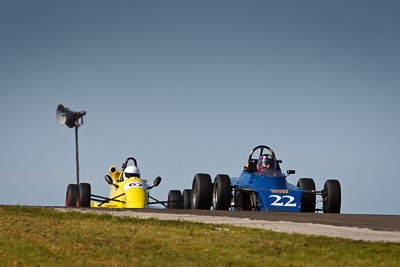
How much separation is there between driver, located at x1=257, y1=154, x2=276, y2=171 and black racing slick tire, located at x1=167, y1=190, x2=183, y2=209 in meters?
4.95

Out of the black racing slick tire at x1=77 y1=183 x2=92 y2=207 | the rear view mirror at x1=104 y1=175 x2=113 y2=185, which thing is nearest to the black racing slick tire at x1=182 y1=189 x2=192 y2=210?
the rear view mirror at x1=104 y1=175 x2=113 y2=185

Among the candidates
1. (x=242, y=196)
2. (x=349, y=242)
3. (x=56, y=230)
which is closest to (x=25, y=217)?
(x=56, y=230)

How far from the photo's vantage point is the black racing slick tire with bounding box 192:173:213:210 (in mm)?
21422

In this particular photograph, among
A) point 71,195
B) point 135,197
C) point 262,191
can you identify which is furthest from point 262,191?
point 71,195

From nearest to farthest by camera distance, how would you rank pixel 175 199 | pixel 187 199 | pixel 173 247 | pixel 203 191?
pixel 173 247 → pixel 203 191 → pixel 187 199 → pixel 175 199

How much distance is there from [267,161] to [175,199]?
5.63 m

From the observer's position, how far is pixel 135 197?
82.1 ft

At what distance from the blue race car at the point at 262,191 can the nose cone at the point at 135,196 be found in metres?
3.01

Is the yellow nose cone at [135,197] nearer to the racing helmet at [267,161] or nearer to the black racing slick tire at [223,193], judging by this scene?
the racing helmet at [267,161]

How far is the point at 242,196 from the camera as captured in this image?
23.3 metres

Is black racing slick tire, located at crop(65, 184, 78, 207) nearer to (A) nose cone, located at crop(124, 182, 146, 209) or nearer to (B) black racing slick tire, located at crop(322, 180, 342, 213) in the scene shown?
(A) nose cone, located at crop(124, 182, 146, 209)

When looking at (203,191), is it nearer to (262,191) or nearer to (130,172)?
(262,191)

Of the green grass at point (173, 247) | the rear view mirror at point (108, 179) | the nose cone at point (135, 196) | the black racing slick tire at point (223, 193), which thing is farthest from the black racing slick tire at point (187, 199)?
the green grass at point (173, 247)

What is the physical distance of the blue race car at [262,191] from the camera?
68.9 feet
